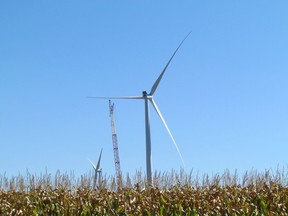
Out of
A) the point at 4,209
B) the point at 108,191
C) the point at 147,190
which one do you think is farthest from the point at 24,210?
the point at 147,190

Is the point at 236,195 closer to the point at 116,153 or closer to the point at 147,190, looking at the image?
the point at 147,190

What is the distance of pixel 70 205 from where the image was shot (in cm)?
1602

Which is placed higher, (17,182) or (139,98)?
(139,98)

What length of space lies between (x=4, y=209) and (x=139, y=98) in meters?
24.1

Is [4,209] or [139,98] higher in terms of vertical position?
[139,98]

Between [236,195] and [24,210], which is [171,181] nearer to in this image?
[236,195]

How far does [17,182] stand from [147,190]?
18.1 ft

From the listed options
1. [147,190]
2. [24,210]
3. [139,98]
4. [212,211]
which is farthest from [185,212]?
[139,98]

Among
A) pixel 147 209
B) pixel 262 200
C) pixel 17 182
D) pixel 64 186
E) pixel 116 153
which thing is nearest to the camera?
pixel 147 209

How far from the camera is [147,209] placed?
15250mm

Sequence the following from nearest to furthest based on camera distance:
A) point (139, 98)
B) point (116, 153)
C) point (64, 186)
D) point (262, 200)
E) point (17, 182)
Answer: point (262, 200), point (64, 186), point (17, 182), point (139, 98), point (116, 153)

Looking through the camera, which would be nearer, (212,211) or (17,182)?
(212,211)

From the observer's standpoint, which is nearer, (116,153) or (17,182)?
(17,182)

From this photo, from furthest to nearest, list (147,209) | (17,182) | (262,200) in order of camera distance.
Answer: (17,182) < (262,200) < (147,209)
